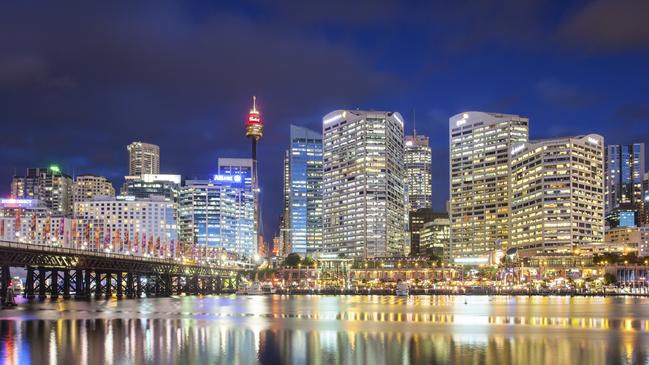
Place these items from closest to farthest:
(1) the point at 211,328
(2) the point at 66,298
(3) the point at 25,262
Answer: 1. (1) the point at 211,328
2. (3) the point at 25,262
3. (2) the point at 66,298

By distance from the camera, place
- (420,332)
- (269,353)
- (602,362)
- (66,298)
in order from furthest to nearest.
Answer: (66,298), (420,332), (269,353), (602,362)

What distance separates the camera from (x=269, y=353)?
66.6 meters

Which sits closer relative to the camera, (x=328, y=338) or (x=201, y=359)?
(x=201, y=359)

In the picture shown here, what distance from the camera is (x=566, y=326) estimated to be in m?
95.2

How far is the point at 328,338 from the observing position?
7869 cm

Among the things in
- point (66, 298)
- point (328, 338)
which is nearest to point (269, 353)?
point (328, 338)

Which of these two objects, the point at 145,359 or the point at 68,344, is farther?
the point at 68,344

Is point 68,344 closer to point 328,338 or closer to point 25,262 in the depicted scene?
point 328,338

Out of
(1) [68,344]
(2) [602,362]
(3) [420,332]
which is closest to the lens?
(2) [602,362]

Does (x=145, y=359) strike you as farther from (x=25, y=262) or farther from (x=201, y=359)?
(x=25, y=262)

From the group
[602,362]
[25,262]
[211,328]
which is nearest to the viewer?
[602,362]

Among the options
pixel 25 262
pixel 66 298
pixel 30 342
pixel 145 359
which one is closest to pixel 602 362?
pixel 145 359

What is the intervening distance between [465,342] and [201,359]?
26555 mm

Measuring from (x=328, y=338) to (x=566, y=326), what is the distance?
1331 inches
